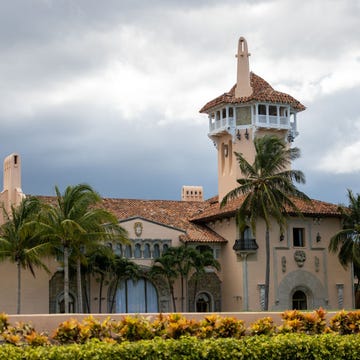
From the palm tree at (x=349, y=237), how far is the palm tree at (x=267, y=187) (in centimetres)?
426

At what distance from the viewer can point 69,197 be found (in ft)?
152

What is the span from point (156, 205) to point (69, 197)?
42.8ft

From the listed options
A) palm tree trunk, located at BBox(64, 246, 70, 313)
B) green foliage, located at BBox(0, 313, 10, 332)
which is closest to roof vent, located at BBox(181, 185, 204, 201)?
palm tree trunk, located at BBox(64, 246, 70, 313)

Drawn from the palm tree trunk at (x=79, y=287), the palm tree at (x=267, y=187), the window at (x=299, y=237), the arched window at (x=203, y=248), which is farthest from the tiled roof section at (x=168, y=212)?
the palm tree trunk at (x=79, y=287)

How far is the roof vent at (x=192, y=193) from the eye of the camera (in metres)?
65.9

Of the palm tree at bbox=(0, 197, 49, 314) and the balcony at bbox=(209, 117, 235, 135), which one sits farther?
the balcony at bbox=(209, 117, 235, 135)

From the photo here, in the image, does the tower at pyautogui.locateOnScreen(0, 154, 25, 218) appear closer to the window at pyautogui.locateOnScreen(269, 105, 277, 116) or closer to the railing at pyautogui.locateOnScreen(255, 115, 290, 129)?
the railing at pyautogui.locateOnScreen(255, 115, 290, 129)

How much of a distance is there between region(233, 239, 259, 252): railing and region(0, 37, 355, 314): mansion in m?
0.07

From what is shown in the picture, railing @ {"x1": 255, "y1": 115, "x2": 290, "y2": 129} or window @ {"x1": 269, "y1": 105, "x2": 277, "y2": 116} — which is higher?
window @ {"x1": 269, "y1": 105, "x2": 277, "y2": 116}

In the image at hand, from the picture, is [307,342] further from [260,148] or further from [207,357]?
[260,148]

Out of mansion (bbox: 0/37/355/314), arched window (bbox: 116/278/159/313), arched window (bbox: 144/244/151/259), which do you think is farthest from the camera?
arched window (bbox: 144/244/151/259)

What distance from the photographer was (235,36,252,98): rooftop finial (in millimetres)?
58125

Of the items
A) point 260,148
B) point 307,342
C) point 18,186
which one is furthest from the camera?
point 18,186

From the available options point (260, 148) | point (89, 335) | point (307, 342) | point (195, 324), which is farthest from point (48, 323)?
point (260, 148)
